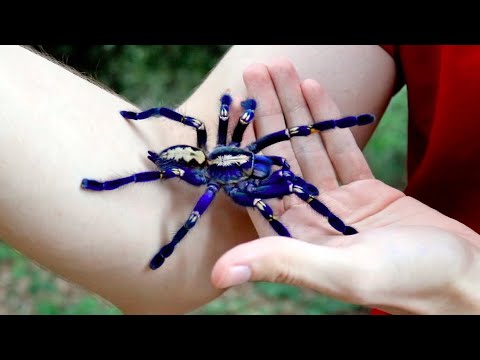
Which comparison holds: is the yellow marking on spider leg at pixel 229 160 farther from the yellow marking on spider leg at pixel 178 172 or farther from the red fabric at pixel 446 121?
the red fabric at pixel 446 121

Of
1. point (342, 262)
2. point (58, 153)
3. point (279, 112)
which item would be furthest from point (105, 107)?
point (342, 262)

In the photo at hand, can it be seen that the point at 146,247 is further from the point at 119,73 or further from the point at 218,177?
the point at 119,73

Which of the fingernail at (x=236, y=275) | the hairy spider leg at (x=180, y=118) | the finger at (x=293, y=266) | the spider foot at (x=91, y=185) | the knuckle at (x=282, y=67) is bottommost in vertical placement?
the fingernail at (x=236, y=275)

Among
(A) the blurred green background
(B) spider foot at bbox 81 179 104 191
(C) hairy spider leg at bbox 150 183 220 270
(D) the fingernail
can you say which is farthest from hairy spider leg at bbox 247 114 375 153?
(A) the blurred green background

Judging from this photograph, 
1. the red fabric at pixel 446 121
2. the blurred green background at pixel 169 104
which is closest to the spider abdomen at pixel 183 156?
the red fabric at pixel 446 121

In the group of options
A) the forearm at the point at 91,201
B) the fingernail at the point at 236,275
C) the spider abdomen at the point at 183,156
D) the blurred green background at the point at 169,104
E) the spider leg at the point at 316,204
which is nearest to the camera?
the fingernail at the point at 236,275

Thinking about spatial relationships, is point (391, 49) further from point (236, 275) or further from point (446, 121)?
point (236, 275)

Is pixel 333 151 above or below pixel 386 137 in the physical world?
below
